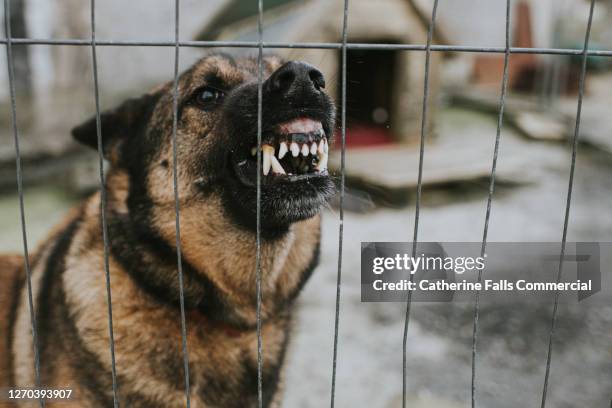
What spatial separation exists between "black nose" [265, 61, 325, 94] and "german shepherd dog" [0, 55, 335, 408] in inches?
5.7

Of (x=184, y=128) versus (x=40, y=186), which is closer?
(x=184, y=128)

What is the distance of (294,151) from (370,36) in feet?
18.3

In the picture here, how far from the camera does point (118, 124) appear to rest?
7.69ft

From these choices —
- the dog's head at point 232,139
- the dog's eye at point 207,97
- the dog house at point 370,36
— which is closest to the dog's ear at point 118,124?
the dog's head at point 232,139

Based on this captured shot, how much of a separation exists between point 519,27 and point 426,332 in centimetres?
883

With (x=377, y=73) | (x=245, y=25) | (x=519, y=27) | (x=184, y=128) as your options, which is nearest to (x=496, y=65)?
(x=519, y=27)

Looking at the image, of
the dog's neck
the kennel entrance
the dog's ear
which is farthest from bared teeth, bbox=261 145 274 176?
the kennel entrance

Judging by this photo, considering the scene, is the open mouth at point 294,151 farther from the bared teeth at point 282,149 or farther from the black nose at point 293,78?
the black nose at point 293,78

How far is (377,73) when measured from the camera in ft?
26.2

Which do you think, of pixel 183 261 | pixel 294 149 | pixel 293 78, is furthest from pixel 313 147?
pixel 183 261

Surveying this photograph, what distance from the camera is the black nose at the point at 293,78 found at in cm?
162

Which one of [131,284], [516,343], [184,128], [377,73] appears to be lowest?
[516,343]

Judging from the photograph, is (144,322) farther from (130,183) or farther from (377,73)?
(377,73)

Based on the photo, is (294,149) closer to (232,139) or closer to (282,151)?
(282,151)
